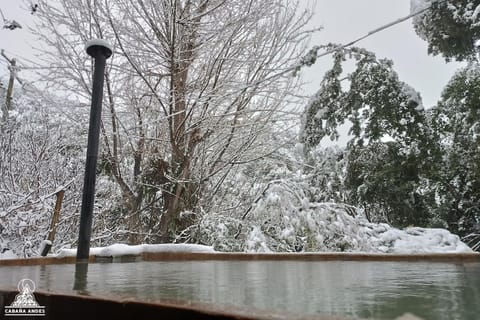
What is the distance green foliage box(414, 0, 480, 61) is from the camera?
17.9 ft

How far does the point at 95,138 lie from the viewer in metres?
2.21

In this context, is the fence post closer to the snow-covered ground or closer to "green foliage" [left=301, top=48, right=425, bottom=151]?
the snow-covered ground

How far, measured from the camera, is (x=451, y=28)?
5.71 metres

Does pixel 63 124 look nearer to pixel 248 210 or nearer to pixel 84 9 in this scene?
pixel 84 9

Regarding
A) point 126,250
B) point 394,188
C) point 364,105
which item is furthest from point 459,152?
point 126,250

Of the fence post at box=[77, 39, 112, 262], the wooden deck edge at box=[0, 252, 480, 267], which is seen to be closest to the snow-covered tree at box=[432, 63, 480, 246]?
the wooden deck edge at box=[0, 252, 480, 267]

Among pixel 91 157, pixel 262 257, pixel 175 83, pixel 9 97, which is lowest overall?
pixel 262 257

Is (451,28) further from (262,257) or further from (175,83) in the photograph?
(262,257)

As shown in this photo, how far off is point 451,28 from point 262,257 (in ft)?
18.2

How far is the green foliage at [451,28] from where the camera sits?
5457 millimetres

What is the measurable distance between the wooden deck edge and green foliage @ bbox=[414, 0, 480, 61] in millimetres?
4635

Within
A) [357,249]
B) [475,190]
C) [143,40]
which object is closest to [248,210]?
[357,249]

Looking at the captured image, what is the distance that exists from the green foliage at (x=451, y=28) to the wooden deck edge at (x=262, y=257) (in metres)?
4.63

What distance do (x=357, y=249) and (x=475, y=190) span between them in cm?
273
